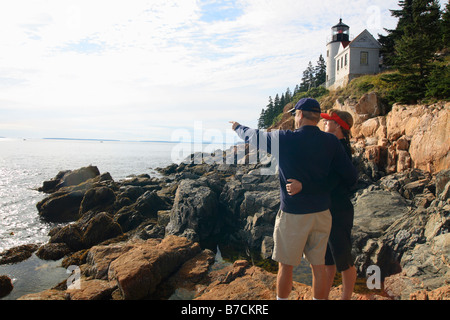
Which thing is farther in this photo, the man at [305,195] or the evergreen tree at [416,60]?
the evergreen tree at [416,60]

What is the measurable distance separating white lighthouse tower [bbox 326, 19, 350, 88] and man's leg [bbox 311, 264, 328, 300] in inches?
1619

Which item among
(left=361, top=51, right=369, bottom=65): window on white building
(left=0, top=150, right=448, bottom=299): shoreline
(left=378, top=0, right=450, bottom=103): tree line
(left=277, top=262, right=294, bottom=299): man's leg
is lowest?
(left=0, top=150, right=448, bottom=299): shoreline

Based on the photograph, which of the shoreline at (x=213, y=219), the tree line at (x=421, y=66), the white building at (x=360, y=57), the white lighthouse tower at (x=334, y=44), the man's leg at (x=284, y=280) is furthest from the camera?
the white lighthouse tower at (x=334, y=44)

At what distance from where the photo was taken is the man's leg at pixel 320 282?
11.7 feet

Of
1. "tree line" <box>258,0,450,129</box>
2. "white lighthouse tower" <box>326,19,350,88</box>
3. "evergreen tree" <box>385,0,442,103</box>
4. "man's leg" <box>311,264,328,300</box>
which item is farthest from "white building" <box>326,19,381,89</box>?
"man's leg" <box>311,264,328,300</box>

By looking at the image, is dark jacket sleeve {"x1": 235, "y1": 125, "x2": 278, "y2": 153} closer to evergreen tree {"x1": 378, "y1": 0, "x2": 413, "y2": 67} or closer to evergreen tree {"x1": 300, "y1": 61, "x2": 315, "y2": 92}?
evergreen tree {"x1": 378, "y1": 0, "x2": 413, "y2": 67}

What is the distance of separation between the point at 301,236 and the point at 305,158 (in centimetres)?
100

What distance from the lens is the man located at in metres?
3.41

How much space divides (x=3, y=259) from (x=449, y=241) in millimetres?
17124

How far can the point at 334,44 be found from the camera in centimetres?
4044

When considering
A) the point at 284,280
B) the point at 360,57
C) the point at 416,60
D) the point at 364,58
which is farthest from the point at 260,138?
the point at 364,58

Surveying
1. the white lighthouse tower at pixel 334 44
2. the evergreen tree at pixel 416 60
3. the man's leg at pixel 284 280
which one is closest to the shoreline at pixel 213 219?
the man's leg at pixel 284 280

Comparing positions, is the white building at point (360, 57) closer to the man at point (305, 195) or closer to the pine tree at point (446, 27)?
the pine tree at point (446, 27)

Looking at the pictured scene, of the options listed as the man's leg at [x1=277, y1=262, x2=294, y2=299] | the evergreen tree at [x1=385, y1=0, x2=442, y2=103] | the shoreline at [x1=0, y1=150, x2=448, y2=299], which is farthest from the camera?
the evergreen tree at [x1=385, y1=0, x2=442, y2=103]
